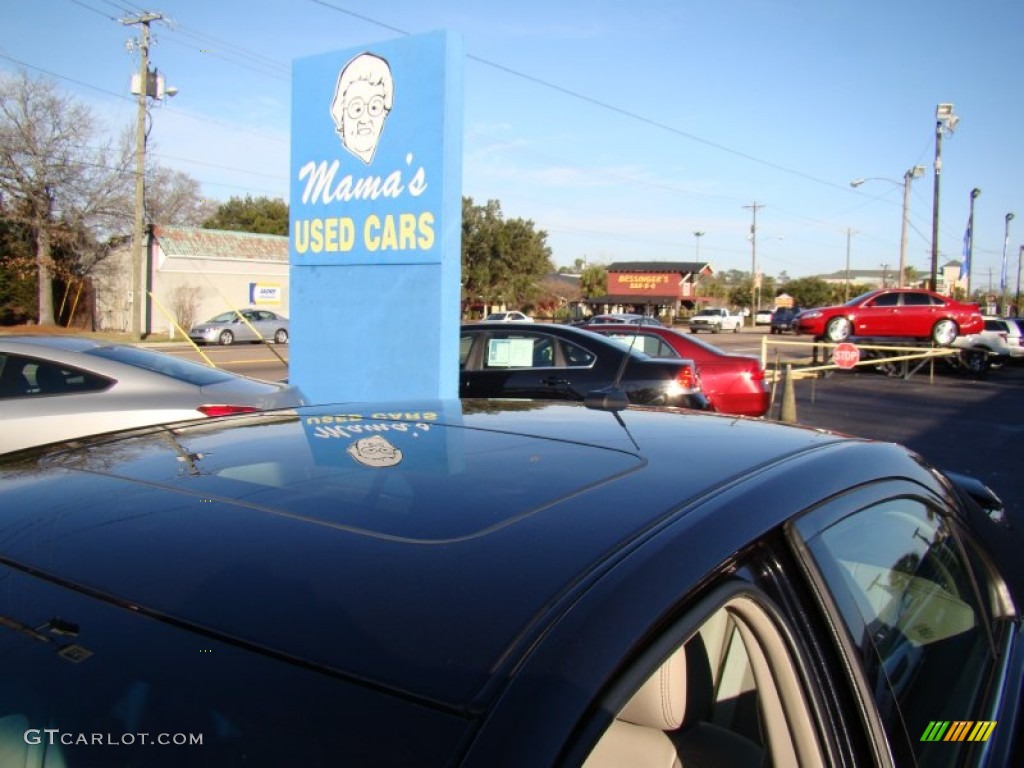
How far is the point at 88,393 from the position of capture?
18.5ft

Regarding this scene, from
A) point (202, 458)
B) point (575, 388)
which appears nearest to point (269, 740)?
point (202, 458)

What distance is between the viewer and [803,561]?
5.11ft

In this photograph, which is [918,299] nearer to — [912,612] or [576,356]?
[576,356]

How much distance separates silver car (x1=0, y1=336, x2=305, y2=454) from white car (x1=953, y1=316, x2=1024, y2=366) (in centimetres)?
2243

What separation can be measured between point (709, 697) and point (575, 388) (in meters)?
6.38

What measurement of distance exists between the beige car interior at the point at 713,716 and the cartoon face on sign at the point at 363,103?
6.42m

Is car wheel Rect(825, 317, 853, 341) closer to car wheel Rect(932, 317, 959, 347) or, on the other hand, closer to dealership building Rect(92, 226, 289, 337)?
car wheel Rect(932, 317, 959, 347)

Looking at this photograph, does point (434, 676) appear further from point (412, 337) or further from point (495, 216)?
point (495, 216)

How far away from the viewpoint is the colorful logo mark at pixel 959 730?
181 centimetres

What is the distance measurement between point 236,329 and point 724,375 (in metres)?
26.3

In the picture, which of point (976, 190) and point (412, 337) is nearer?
point (412, 337)

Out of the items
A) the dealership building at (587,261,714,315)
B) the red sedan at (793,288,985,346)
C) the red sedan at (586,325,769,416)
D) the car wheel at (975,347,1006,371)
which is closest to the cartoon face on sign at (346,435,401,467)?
the red sedan at (586,325,769,416)

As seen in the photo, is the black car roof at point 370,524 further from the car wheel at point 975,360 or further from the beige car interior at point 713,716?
the car wheel at point 975,360

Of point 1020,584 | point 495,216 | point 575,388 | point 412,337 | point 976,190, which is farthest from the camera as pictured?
point 495,216
